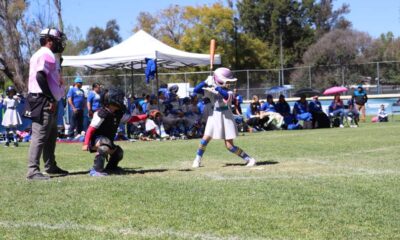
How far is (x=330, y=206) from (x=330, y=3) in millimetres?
85577

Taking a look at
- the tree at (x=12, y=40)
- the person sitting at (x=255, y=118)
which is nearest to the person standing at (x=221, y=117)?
the person sitting at (x=255, y=118)

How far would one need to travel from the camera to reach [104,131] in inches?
349

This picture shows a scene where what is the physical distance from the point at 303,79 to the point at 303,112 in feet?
52.2

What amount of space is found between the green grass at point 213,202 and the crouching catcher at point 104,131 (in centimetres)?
35

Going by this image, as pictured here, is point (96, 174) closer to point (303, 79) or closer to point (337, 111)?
point (337, 111)

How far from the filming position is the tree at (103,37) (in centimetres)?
10821

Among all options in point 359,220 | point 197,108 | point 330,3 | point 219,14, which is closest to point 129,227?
point 359,220

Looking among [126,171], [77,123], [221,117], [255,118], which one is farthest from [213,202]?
[255,118]

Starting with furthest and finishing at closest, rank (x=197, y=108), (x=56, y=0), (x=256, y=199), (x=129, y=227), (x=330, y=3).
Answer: (x=330, y=3), (x=56, y=0), (x=197, y=108), (x=256, y=199), (x=129, y=227)

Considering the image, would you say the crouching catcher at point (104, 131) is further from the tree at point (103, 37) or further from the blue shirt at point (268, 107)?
the tree at point (103, 37)

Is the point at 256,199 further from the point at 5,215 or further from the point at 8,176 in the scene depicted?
the point at 8,176

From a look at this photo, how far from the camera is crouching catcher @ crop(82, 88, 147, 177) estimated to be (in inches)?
342

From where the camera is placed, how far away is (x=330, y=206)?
589 cm

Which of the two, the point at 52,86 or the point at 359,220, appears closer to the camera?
the point at 359,220
